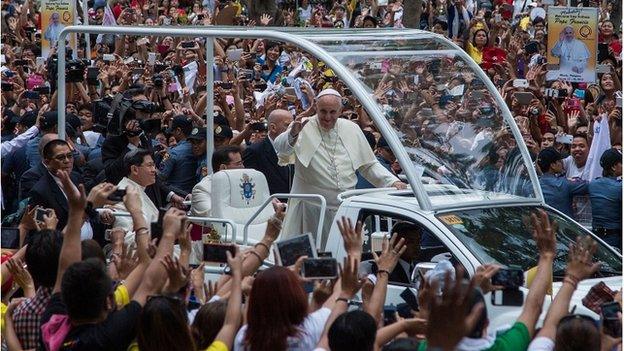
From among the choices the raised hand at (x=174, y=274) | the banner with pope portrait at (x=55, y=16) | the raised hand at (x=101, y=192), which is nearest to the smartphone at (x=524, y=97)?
the banner with pope portrait at (x=55, y=16)

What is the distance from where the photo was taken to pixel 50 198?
1030 centimetres

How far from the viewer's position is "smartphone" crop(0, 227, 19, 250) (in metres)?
7.79

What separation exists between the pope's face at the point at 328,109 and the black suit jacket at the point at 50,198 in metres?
1.97

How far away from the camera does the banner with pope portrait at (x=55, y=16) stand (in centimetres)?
1905

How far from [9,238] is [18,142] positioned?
690 centimetres

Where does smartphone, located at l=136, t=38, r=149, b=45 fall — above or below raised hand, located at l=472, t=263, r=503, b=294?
below

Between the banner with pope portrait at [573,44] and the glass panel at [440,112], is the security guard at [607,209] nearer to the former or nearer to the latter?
the glass panel at [440,112]

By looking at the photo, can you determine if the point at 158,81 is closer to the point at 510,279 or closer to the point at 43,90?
the point at 43,90

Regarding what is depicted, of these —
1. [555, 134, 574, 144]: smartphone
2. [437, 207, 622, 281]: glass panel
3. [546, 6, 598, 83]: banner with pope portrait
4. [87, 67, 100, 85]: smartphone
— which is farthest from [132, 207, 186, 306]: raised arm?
Answer: [87, 67, 100, 85]: smartphone

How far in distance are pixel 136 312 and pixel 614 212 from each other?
644cm

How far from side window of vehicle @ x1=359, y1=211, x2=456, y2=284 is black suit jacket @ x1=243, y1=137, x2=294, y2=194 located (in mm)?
2581

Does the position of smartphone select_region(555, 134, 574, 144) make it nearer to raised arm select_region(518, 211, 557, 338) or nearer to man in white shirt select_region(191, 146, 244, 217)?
man in white shirt select_region(191, 146, 244, 217)

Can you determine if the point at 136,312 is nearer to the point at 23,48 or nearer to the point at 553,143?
the point at 553,143

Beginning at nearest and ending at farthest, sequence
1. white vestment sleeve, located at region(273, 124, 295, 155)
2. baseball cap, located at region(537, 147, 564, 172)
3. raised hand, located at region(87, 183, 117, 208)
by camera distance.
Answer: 1. raised hand, located at region(87, 183, 117, 208)
2. white vestment sleeve, located at region(273, 124, 295, 155)
3. baseball cap, located at region(537, 147, 564, 172)
